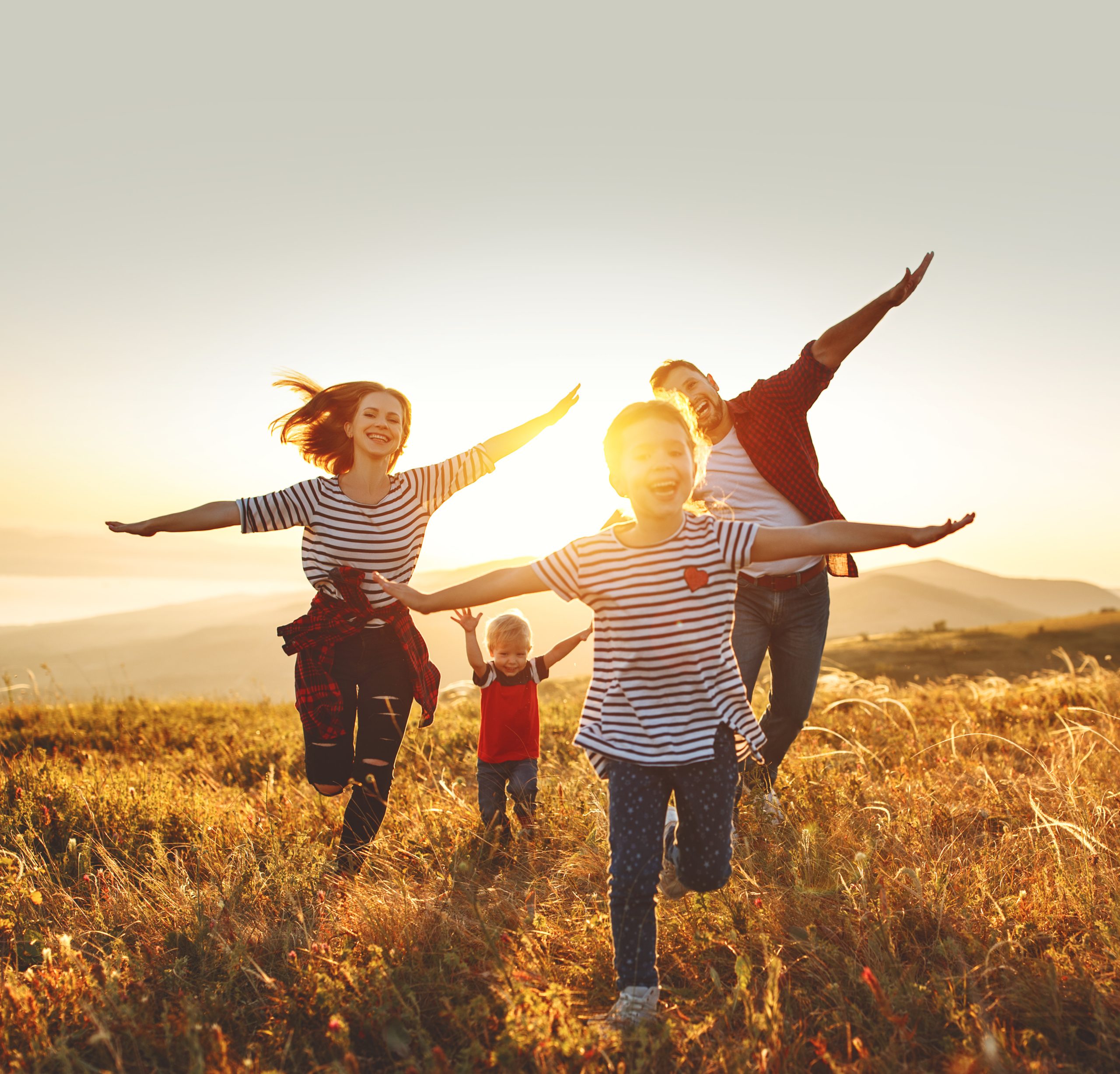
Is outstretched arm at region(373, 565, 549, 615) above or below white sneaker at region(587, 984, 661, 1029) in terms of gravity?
above

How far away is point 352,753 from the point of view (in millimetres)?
4320

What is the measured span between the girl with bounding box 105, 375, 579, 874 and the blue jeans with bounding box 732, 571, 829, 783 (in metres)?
1.72

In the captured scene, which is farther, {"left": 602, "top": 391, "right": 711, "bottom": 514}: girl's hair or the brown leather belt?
the brown leather belt

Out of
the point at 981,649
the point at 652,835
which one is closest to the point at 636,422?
the point at 652,835

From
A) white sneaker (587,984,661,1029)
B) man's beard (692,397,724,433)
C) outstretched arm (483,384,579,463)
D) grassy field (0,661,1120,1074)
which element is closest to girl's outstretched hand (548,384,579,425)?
outstretched arm (483,384,579,463)

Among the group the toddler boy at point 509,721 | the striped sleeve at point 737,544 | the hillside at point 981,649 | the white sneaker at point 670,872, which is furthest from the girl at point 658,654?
the hillside at point 981,649

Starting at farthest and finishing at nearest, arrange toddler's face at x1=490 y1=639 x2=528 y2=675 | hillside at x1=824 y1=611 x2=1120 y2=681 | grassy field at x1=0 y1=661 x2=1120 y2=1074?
hillside at x1=824 y1=611 x2=1120 y2=681
toddler's face at x1=490 y1=639 x2=528 y2=675
grassy field at x1=0 y1=661 x2=1120 y2=1074

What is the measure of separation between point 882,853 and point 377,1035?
2.42 m

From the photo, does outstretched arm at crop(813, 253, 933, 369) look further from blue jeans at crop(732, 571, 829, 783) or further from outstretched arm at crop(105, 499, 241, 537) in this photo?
outstretched arm at crop(105, 499, 241, 537)

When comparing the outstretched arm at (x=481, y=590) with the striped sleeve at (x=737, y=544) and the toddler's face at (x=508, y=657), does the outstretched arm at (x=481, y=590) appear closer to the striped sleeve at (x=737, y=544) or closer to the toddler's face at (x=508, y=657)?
the striped sleeve at (x=737, y=544)

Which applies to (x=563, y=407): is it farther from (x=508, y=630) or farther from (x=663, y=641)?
(x=663, y=641)

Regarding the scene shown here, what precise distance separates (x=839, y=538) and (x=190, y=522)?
118 inches

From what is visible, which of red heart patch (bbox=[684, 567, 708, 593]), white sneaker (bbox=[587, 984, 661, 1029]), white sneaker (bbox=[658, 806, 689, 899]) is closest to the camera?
white sneaker (bbox=[587, 984, 661, 1029])

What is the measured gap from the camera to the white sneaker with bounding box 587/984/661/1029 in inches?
103
